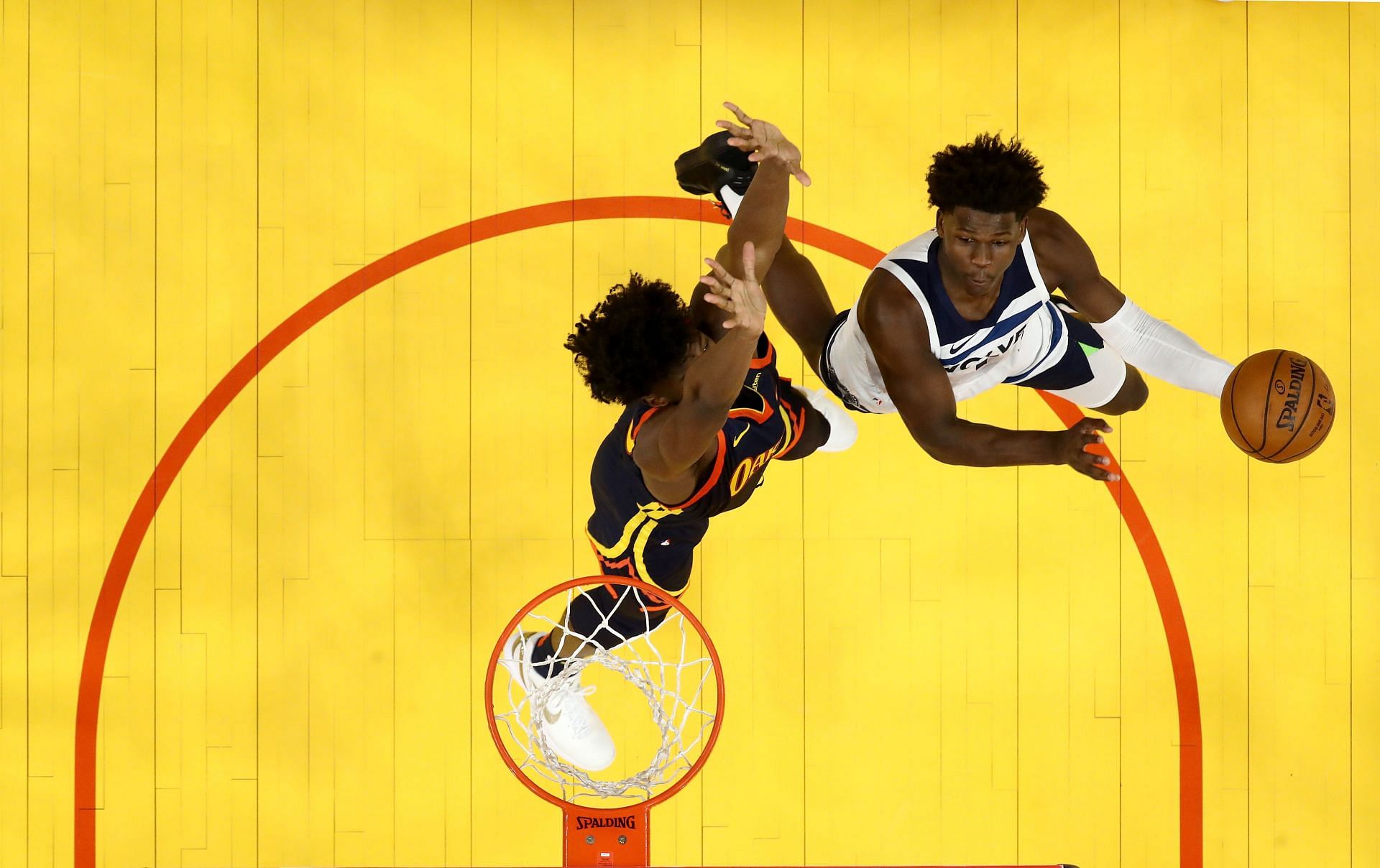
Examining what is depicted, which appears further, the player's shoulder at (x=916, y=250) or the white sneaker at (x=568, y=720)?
the white sneaker at (x=568, y=720)

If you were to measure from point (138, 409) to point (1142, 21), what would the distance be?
4.50 m

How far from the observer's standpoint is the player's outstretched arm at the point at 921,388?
2.56m

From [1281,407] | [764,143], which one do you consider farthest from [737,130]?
[1281,407]

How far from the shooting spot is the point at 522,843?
383 centimetres

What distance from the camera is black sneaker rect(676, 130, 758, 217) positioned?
314 centimetres

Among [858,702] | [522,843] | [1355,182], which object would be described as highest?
[1355,182]

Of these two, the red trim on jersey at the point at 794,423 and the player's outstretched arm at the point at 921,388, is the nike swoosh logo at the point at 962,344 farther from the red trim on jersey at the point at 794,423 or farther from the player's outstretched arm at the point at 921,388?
the red trim on jersey at the point at 794,423

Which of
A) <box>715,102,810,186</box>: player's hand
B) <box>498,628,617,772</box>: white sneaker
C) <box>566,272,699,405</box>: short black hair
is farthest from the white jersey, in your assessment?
<box>498,628,617,772</box>: white sneaker

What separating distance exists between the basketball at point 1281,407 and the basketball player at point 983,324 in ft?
0.43

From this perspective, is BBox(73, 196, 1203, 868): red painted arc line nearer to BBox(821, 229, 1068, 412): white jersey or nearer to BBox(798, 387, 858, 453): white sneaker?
BBox(798, 387, 858, 453): white sneaker

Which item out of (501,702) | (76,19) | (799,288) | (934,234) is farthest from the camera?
(76,19)

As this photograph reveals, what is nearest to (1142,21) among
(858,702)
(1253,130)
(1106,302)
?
(1253,130)

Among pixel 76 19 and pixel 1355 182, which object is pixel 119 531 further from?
pixel 1355 182

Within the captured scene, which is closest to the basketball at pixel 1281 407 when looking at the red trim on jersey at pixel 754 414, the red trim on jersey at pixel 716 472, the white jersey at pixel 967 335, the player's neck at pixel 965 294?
the white jersey at pixel 967 335
